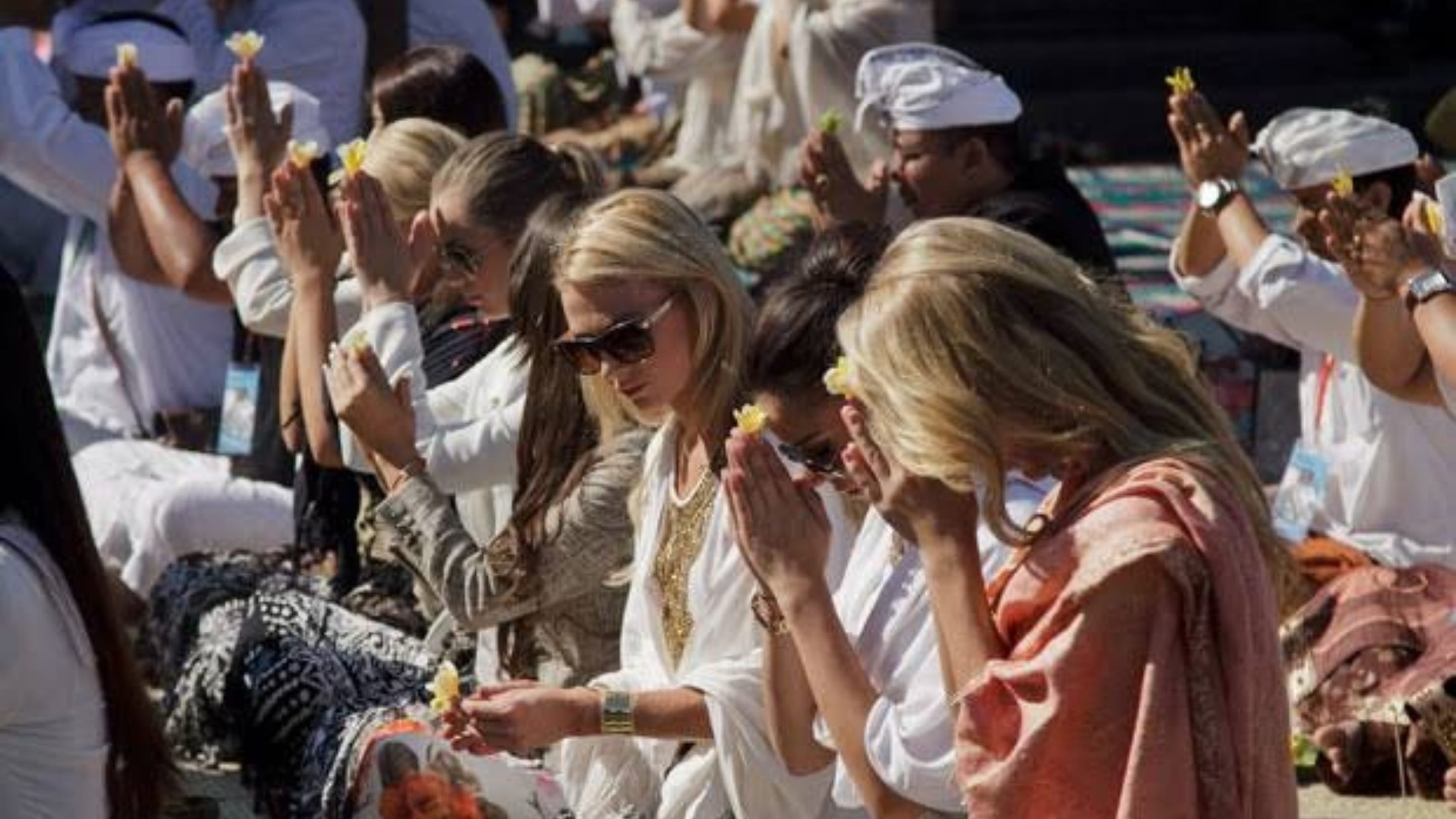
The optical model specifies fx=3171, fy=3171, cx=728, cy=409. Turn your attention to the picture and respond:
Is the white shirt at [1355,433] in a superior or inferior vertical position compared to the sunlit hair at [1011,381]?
inferior

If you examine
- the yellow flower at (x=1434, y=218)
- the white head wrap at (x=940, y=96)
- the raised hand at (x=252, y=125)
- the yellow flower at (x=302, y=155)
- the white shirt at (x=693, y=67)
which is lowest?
the white shirt at (x=693, y=67)

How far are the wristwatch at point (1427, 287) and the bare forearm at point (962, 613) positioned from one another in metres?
1.89

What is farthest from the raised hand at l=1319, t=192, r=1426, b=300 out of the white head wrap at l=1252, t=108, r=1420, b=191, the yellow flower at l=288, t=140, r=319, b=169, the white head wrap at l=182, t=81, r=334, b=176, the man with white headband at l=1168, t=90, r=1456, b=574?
the white head wrap at l=182, t=81, r=334, b=176

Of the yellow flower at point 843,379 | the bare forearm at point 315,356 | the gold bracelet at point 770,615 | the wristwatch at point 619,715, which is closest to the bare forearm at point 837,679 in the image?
the gold bracelet at point 770,615

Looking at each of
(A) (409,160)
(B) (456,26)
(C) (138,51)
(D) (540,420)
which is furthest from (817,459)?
(B) (456,26)

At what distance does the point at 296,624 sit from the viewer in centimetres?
573

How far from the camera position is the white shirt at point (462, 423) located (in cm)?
517

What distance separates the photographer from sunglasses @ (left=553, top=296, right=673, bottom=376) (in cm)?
450

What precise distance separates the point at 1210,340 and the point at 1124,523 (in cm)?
477

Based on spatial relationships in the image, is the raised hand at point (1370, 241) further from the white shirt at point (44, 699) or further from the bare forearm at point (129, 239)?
the bare forearm at point (129, 239)

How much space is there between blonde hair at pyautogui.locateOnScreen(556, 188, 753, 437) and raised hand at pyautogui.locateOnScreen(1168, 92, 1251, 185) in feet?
6.21

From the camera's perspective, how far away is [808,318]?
13.7 feet

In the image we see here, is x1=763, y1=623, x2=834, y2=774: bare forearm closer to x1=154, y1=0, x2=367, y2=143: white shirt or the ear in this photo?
the ear

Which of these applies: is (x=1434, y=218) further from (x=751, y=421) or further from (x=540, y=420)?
(x=751, y=421)
